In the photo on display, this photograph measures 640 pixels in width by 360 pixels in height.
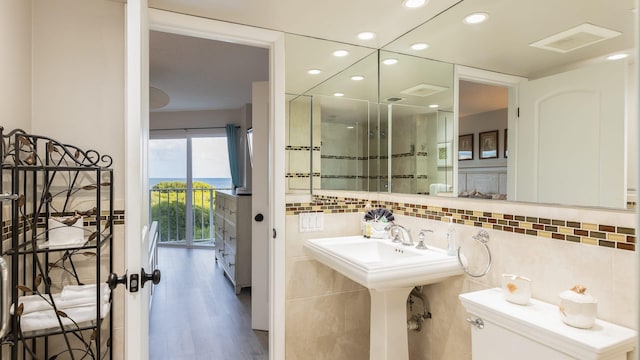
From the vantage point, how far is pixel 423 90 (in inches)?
83.0

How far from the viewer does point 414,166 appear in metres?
2.18

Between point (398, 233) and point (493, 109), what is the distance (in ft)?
2.88

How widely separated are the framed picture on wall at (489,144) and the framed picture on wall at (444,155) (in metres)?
0.21

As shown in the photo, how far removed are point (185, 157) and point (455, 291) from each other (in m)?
5.51

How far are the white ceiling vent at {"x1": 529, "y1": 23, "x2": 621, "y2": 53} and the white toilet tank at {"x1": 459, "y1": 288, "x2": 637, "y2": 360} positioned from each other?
98cm

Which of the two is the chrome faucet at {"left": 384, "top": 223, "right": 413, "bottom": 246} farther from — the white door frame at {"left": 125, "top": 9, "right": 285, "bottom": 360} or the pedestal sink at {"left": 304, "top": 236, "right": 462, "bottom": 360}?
the white door frame at {"left": 125, "top": 9, "right": 285, "bottom": 360}

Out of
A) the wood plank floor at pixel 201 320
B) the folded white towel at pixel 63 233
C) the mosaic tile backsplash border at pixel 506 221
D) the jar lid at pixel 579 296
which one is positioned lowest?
the wood plank floor at pixel 201 320

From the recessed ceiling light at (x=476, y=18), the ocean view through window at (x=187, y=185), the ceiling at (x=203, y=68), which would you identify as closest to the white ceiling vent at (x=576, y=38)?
the recessed ceiling light at (x=476, y=18)

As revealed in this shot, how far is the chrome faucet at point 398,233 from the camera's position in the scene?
1997mm

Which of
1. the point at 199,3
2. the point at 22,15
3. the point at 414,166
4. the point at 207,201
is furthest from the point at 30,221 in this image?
the point at 207,201

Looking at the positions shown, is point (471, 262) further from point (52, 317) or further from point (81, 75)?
point (81, 75)

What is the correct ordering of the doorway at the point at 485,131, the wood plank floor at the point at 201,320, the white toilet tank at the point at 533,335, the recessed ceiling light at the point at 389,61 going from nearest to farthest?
the white toilet tank at the point at 533,335
the doorway at the point at 485,131
the recessed ceiling light at the point at 389,61
the wood plank floor at the point at 201,320

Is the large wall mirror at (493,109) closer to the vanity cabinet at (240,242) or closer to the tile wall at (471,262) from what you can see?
the tile wall at (471,262)

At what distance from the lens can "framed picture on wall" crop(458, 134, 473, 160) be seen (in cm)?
171
